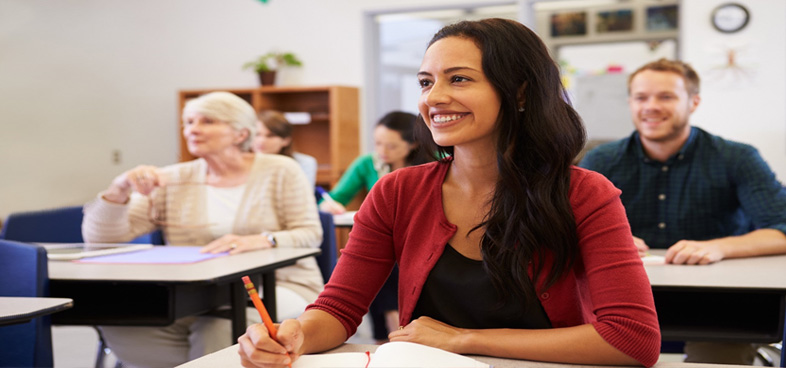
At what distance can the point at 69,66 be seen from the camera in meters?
7.33

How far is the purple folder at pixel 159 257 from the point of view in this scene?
2.42 metres

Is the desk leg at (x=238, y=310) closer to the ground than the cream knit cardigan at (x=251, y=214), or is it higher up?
closer to the ground

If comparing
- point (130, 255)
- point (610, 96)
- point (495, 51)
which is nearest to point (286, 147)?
point (130, 255)

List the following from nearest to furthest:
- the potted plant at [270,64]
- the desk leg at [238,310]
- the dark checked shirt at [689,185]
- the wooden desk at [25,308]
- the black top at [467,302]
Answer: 1. the black top at [467,302]
2. the wooden desk at [25,308]
3. the desk leg at [238,310]
4. the dark checked shirt at [689,185]
5. the potted plant at [270,64]

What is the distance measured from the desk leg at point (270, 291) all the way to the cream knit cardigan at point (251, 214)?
28 cm

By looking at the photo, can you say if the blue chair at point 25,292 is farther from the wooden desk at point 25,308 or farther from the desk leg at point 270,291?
the desk leg at point 270,291

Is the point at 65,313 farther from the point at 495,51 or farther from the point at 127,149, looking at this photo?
the point at 127,149

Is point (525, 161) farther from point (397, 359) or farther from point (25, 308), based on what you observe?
point (25, 308)

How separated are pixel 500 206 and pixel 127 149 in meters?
6.82

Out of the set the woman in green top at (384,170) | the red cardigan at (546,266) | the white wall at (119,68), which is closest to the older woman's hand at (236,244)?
the woman in green top at (384,170)

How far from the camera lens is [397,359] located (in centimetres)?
112

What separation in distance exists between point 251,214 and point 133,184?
1.46 feet

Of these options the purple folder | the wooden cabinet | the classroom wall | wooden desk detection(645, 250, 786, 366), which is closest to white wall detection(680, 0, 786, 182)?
the classroom wall

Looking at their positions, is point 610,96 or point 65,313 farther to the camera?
point 610,96
